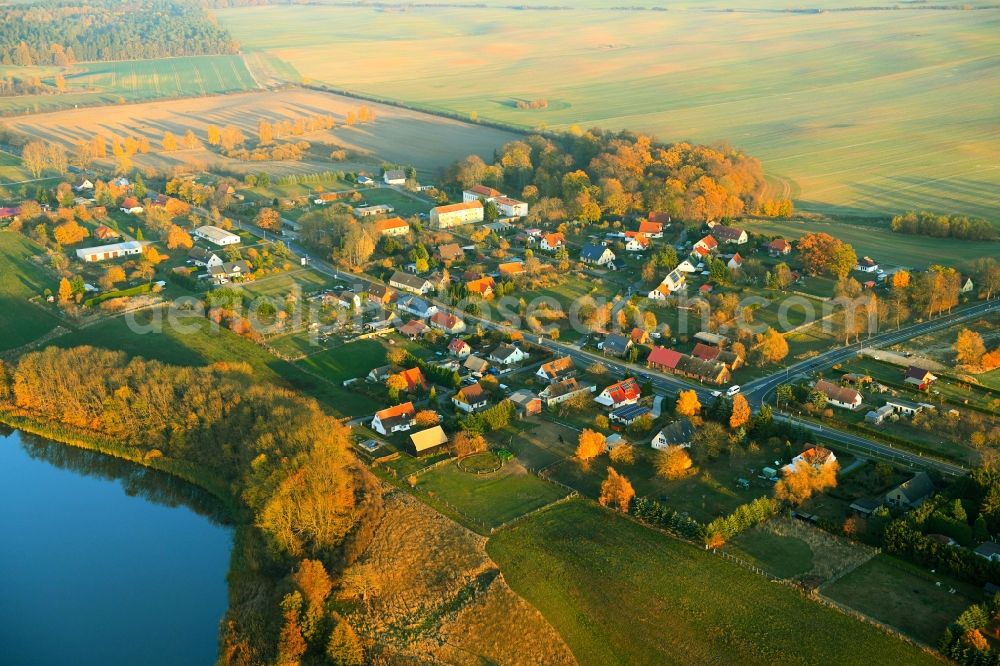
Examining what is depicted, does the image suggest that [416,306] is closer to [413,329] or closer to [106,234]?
[413,329]

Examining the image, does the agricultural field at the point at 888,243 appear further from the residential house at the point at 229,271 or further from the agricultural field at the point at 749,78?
the residential house at the point at 229,271

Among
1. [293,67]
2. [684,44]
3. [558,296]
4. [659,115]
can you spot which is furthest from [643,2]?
[558,296]

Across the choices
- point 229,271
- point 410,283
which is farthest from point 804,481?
point 229,271

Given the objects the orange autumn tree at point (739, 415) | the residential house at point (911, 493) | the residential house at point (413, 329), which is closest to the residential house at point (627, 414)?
the orange autumn tree at point (739, 415)

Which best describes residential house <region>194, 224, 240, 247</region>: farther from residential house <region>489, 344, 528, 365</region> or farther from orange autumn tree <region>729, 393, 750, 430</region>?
orange autumn tree <region>729, 393, 750, 430</region>

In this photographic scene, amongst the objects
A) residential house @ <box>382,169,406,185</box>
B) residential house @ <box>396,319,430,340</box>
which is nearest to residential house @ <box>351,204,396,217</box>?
residential house @ <box>382,169,406,185</box>

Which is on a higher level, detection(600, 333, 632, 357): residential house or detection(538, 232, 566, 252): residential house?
detection(538, 232, 566, 252): residential house
